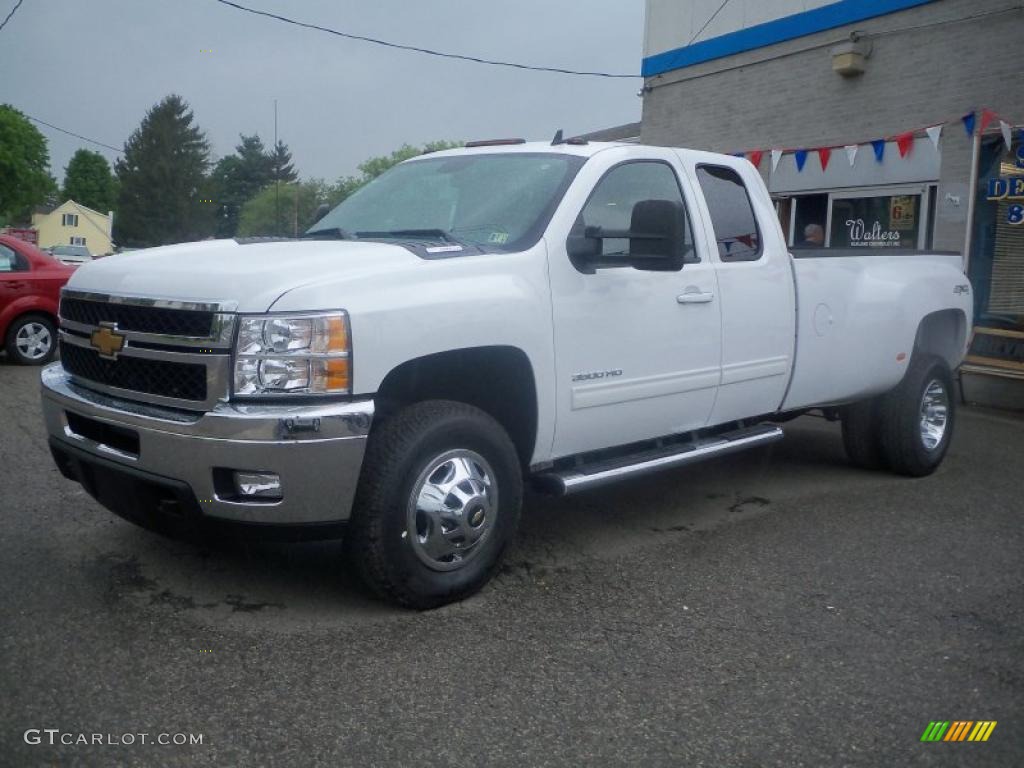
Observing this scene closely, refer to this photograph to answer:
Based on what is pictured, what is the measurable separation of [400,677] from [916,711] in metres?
1.69

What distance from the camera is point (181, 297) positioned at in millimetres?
3609

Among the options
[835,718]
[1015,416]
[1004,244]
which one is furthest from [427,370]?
[1004,244]

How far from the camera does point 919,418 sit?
21.1 ft

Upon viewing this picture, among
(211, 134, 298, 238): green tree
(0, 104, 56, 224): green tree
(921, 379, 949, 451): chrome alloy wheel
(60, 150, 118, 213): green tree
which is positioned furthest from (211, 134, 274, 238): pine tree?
(921, 379, 949, 451): chrome alloy wheel

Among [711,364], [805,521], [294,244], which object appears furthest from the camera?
[805,521]

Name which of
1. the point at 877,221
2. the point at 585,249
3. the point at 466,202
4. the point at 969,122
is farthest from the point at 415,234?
the point at 877,221

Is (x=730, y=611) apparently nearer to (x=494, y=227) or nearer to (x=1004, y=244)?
(x=494, y=227)

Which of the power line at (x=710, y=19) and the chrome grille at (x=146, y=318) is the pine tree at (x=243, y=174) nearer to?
the power line at (x=710, y=19)

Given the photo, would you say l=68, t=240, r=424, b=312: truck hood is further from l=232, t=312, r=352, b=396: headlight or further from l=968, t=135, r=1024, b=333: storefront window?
l=968, t=135, r=1024, b=333: storefront window

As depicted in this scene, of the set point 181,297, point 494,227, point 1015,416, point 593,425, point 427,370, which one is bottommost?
point 1015,416

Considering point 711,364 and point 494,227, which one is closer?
point 494,227

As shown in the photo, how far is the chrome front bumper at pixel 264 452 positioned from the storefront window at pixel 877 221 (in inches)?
387

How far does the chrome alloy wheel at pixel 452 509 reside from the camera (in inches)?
151

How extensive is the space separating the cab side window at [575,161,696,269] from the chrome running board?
3.13ft
